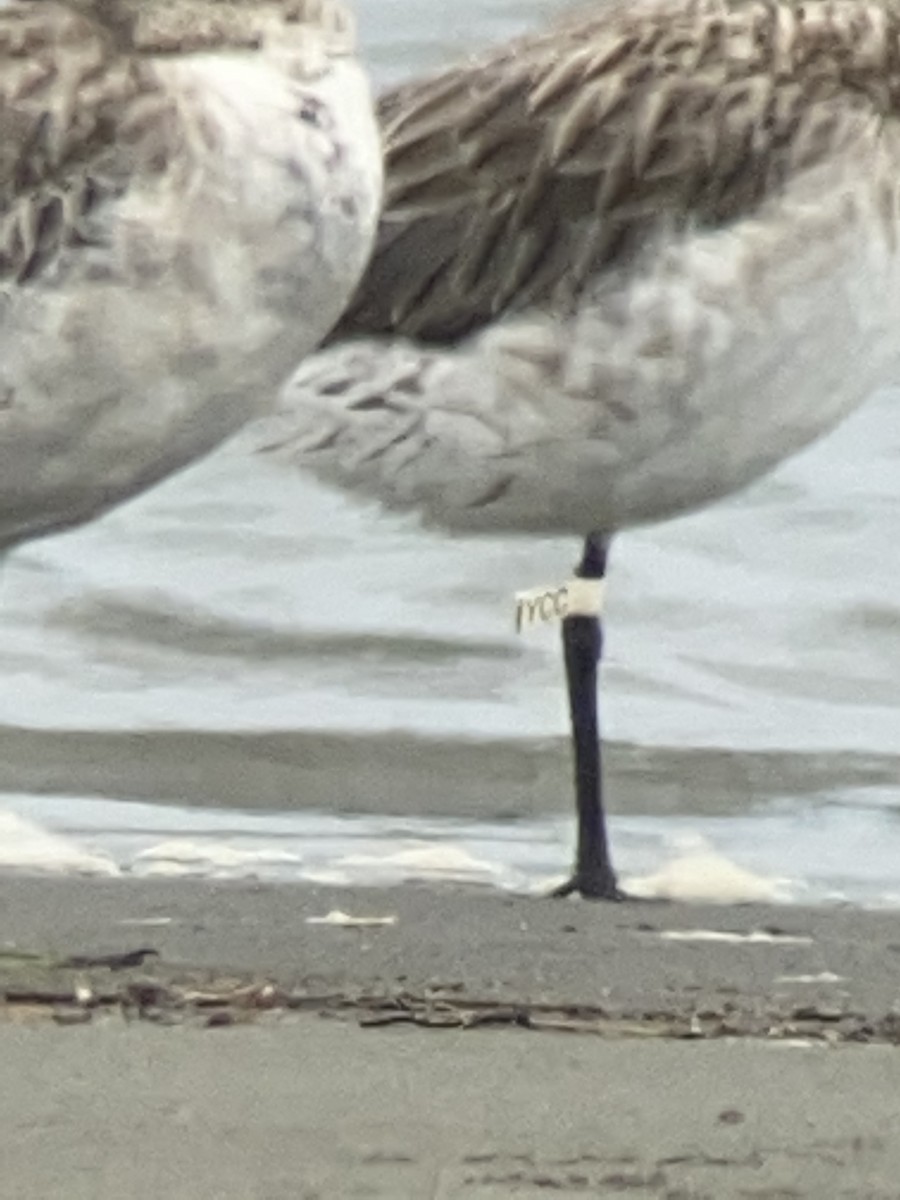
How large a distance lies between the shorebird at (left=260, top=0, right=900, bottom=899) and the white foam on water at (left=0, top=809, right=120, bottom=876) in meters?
0.77

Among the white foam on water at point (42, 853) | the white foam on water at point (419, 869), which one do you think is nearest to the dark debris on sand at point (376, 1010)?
the white foam on water at point (42, 853)

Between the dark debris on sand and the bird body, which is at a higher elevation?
the bird body

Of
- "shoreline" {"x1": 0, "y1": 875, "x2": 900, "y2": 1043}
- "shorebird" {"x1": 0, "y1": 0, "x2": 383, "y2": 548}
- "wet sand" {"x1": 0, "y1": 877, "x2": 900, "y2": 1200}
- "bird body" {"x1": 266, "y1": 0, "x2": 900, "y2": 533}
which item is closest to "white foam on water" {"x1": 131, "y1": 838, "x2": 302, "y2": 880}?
"shoreline" {"x1": 0, "y1": 875, "x2": 900, "y2": 1043}

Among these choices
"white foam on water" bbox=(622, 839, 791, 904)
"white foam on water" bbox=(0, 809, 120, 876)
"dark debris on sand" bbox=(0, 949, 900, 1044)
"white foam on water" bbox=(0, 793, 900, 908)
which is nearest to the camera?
"dark debris on sand" bbox=(0, 949, 900, 1044)

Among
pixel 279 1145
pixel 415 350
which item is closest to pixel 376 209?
pixel 415 350

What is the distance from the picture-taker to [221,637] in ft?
29.7

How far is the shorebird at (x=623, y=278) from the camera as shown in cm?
597

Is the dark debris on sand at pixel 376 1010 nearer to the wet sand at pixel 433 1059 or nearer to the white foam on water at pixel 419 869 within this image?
the wet sand at pixel 433 1059

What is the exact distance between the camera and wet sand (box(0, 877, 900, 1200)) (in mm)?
3893

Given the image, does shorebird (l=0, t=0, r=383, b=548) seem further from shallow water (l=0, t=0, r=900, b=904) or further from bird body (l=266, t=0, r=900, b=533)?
shallow water (l=0, t=0, r=900, b=904)

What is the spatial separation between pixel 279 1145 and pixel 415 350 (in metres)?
2.30

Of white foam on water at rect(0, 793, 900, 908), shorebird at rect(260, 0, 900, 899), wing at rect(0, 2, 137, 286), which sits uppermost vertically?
wing at rect(0, 2, 137, 286)

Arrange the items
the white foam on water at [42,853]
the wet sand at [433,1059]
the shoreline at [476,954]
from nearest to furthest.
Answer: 1. the wet sand at [433,1059]
2. the shoreline at [476,954]
3. the white foam on water at [42,853]

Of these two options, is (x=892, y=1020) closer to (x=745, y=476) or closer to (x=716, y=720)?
(x=745, y=476)
